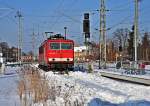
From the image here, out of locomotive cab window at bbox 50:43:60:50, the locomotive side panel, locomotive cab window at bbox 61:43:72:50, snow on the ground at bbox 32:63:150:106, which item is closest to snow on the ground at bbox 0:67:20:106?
snow on the ground at bbox 32:63:150:106

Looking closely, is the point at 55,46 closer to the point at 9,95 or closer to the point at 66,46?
the point at 66,46

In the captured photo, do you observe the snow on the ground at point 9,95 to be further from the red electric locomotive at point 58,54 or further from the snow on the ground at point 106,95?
the red electric locomotive at point 58,54

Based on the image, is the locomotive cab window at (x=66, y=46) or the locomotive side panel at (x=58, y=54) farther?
the locomotive cab window at (x=66, y=46)

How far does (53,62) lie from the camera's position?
42156mm

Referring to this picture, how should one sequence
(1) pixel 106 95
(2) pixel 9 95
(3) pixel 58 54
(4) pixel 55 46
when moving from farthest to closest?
(4) pixel 55 46
(3) pixel 58 54
(2) pixel 9 95
(1) pixel 106 95

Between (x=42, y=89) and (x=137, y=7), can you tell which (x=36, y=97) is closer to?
(x=42, y=89)

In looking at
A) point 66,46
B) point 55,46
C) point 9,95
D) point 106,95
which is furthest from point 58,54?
point 106,95

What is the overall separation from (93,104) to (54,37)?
31943mm

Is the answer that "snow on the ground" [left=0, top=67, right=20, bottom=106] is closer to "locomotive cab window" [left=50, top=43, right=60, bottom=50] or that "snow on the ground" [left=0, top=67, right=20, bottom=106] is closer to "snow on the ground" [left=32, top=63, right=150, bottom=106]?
"snow on the ground" [left=32, top=63, right=150, bottom=106]

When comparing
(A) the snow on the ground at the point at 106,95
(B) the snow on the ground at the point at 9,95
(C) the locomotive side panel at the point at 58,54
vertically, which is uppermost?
(C) the locomotive side panel at the point at 58,54

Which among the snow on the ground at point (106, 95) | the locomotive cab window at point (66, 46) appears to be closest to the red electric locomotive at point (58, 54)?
the locomotive cab window at point (66, 46)

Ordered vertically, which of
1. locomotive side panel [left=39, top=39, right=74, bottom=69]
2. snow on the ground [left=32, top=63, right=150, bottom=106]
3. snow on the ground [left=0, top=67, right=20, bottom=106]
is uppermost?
locomotive side panel [left=39, top=39, right=74, bottom=69]

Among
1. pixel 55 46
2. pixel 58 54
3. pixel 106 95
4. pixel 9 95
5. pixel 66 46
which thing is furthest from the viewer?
pixel 66 46

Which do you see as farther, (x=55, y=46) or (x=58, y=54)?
(x=55, y=46)
